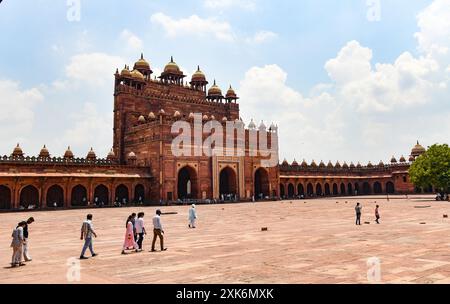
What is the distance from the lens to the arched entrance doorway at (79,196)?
137 ft

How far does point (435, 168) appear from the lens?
1555 inches

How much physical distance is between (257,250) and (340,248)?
2389 mm

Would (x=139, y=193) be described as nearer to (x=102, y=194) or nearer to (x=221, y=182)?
(x=102, y=194)

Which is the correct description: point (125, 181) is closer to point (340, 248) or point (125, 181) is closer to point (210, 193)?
point (210, 193)

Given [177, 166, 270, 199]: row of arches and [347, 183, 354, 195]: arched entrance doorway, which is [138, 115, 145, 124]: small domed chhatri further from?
[347, 183, 354, 195]: arched entrance doorway

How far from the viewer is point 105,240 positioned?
13867 millimetres

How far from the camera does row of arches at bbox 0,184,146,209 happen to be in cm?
3722

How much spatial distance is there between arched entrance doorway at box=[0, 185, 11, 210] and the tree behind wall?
137ft

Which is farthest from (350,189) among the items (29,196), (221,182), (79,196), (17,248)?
(17,248)

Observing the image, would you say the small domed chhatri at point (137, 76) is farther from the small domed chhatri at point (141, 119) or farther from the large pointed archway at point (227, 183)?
the large pointed archway at point (227, 183)

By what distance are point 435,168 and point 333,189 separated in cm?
3180

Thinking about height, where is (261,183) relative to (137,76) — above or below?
below

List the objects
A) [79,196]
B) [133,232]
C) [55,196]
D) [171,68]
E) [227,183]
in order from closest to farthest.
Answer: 1. [133,232]
2. [55,196]
3. [79,196]
4. [227,183]
5. [171,68]
